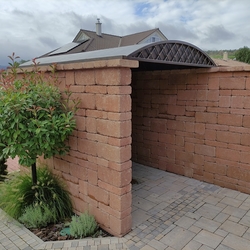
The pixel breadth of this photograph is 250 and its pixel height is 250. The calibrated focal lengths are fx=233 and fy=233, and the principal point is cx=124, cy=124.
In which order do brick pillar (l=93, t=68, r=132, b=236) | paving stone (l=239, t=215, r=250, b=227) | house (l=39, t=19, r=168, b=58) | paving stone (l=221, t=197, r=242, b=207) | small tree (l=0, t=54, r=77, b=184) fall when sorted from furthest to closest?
1. house (l=39, t=19, r=168, b=58)
2. paving stone (l=221, t=197, r=242, b=207)
3. paving stone (l=239, t=215, r=250, b=227)
4. small tree (l=0, t=54, r=77, b=184)
5. brick pillar (l=93, t=68, r=132, b=236)

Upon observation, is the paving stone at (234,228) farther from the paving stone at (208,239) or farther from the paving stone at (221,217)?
the paving stone at (208,239)

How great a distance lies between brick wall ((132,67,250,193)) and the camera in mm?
4203

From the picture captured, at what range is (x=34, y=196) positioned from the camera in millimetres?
3662

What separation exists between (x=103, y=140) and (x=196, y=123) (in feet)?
8.11

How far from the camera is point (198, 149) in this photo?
481 centimetres

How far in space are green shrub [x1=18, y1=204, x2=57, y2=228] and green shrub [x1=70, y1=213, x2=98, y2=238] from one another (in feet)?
1.49

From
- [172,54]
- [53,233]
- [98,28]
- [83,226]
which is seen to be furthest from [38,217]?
[98,28]

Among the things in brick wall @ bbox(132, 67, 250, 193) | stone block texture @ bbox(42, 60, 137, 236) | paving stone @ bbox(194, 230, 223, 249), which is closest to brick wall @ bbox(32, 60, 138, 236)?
stone block texture @ bbox(42, 60, 137, 236)

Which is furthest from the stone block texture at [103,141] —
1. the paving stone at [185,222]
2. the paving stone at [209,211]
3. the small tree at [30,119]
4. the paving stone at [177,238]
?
the paving stone at [209,211]

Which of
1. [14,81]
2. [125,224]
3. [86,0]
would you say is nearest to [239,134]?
[125,224]

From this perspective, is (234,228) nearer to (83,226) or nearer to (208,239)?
(208,239)

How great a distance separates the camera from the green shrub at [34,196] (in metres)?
3.55

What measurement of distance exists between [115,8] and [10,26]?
545 cm

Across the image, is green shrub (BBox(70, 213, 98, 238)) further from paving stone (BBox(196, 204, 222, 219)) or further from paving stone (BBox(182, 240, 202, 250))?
paving stone (BBox(196, 204, 222, 219))
